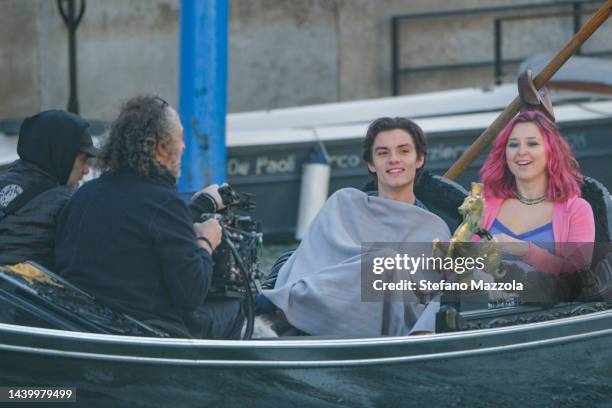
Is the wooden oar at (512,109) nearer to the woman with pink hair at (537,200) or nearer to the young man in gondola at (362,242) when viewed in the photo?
the woman with pink hair at (537,200)

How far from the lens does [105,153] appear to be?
4543 mm

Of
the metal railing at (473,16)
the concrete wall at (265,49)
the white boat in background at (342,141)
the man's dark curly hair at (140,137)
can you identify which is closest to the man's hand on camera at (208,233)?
the man's dark curly hair at (140,137)

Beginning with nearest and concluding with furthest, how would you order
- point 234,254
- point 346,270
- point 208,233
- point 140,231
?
1. point 140,231
2. point 208,233
3. point 234,254
4. point 346,270

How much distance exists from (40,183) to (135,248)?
0.43 m

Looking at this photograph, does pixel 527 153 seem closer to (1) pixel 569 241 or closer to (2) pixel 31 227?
(1) pixel 569 241

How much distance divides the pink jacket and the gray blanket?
0.30 meters

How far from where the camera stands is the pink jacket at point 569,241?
4832mm

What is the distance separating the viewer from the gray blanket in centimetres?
483

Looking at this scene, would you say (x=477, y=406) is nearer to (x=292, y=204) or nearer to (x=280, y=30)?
(x=292, y=204)

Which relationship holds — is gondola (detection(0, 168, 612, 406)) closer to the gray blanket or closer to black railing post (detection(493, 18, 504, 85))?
the gray blanket

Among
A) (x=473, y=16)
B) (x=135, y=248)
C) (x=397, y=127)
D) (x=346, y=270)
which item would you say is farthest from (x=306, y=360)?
(x=473, y=16)

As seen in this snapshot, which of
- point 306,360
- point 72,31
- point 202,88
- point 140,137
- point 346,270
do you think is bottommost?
point 306,360

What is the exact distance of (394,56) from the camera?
12.4 meters

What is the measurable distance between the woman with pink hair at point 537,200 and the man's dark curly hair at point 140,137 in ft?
3.63
